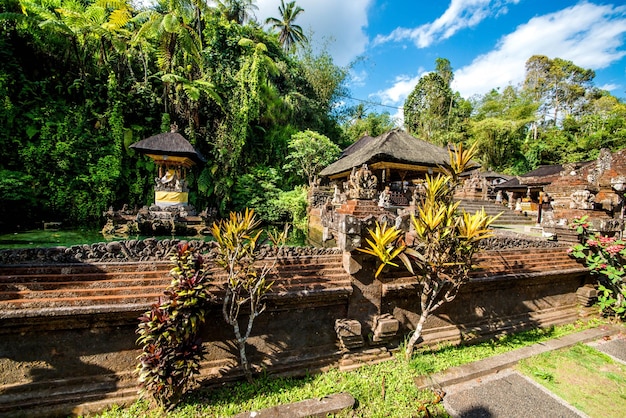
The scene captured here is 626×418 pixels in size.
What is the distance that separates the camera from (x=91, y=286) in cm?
229

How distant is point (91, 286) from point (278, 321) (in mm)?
1799

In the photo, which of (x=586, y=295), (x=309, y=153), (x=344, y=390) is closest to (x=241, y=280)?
(x=344, y=390)

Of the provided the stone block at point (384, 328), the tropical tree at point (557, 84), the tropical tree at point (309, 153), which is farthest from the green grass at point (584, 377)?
the tropical tree at point (557, 84)

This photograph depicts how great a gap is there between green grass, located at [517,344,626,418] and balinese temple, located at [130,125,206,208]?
12.4 m

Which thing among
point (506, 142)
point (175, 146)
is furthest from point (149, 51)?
point (506, 142)

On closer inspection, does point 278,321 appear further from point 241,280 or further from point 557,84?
point 557,84

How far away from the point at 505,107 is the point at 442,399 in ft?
141

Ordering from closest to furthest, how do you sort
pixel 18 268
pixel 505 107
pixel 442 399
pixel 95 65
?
pixel 18 268, pixel 442 399, pixel 95 65, pixel 505 107

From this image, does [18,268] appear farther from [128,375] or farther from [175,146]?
[175,146]

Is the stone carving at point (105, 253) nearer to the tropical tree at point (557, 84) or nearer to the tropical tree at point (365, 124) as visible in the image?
the tropical tree at point (365, 124)

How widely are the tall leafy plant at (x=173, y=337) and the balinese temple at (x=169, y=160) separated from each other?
1049cm

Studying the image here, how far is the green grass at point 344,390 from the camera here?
7.60ft

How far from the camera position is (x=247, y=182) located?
15.7 m

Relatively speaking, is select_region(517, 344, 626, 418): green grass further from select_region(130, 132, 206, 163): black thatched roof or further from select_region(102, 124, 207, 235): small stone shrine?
select_region(130, 132, 206, 163): black thatched roof
